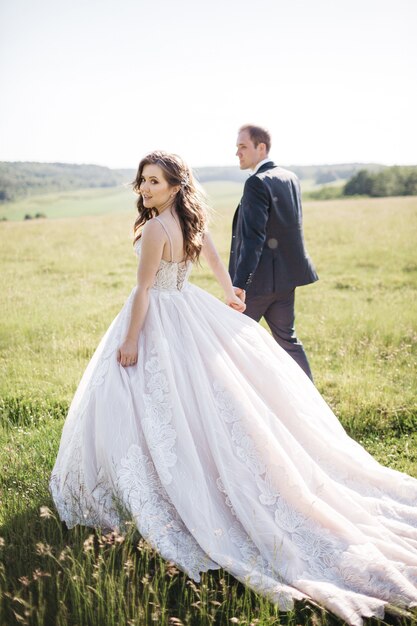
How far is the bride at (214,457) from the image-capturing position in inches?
132

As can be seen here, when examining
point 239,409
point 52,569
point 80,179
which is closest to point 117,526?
point 52,569

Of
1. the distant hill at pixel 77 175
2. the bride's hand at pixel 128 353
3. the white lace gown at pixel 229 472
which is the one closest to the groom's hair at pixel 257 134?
the distant hill at pixel 77 175

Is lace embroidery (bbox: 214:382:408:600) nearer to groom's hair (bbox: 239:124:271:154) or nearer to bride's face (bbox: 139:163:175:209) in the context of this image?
bride's face (bbox: 139:163:175:209)

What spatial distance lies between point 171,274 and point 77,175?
35.7 metres

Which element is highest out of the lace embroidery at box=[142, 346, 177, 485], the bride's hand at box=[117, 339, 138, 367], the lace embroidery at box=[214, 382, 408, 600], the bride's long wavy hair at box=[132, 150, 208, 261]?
the bride's long wavy hair at box=[132, 150, 208, 261]

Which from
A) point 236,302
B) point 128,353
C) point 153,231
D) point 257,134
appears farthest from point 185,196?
point 257,134

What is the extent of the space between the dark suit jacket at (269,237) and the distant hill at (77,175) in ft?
5.62

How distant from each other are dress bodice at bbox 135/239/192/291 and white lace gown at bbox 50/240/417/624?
0.04ft

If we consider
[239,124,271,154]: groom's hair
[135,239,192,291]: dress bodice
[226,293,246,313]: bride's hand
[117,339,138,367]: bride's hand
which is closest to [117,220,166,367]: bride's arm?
[117,339,138,367]: bride's hand

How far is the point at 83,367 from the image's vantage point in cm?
744

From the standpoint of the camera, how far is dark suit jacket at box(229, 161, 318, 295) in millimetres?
5648

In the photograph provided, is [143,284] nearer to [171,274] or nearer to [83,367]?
[171,274]

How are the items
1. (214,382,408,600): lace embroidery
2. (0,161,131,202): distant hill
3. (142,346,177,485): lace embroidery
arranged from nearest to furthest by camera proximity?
(214,382,408,600): lace embroidery
(142,346,177,485): lace embroidery
(0,161,131,202): distant hill

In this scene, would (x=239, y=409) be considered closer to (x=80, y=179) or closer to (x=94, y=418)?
(x=94, y=418)
